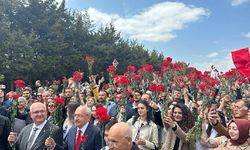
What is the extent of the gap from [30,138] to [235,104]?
10.1 feet

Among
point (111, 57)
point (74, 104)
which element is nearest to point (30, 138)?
point (74, 104)

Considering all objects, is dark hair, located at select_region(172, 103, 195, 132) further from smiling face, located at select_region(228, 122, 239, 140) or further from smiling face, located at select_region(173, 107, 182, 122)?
smiling face, located at select_region(228, 122, 239, 140)

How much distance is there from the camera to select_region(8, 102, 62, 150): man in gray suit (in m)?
5.01

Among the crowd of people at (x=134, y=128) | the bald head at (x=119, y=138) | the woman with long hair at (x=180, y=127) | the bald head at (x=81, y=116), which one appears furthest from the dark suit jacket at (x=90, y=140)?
the bald head at (x=119, y=138)

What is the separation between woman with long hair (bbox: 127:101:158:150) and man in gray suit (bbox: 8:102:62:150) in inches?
52.7

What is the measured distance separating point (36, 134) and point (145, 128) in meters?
1.73

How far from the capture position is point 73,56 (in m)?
34.7

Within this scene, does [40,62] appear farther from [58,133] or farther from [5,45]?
[58,133]

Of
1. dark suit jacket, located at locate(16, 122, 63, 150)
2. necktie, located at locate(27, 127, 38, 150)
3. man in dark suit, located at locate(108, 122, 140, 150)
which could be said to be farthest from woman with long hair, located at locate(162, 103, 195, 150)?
necktie, located at locate(27, 127, 38, 150)

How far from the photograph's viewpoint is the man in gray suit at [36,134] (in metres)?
5.01

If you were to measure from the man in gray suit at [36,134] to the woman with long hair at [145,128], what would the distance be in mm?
1337

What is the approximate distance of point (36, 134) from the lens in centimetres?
511

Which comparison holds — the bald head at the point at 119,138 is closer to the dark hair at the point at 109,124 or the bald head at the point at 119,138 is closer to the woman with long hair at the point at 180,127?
the dark hair at the point at 109,124

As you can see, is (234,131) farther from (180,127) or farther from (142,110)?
(142,110)
